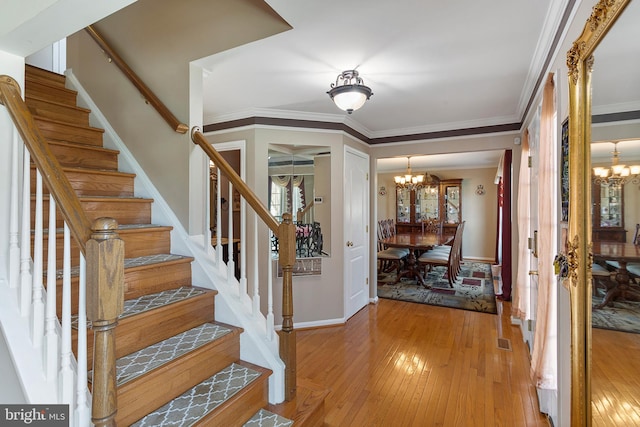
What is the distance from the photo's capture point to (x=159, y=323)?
161cm

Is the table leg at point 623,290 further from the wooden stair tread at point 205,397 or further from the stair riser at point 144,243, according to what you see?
the stair riser at point 144,243

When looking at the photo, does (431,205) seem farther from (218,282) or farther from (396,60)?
(218,282)

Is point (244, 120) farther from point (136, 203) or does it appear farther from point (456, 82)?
point (456, 82)

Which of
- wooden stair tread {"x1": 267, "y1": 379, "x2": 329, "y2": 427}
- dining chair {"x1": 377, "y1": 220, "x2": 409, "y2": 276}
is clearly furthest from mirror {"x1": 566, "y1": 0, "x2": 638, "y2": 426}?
dining chair {"x1": 377, "y1": 220, "x2": 409, "y2": 276}

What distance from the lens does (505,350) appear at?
289cm

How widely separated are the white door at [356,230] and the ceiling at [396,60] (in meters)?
0.71

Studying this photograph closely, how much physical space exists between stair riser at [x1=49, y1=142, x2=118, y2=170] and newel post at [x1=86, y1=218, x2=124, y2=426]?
166 centimetres

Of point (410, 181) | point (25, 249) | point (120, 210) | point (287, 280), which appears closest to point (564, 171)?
point (287, 280)

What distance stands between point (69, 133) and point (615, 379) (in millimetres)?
3306

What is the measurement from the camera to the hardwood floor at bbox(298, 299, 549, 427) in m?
2.02

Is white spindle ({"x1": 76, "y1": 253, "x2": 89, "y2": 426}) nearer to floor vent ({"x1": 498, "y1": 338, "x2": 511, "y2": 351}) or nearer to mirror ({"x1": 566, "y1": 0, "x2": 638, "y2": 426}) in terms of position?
mirror ({"x1": 566, "y1": 0, "x2": 638, "y2": 426})

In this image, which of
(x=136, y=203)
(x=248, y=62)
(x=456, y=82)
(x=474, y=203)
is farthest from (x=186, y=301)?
(x=474, y=203)

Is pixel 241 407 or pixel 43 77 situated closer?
pixel 241 407

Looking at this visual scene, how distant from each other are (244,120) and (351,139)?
133cm
